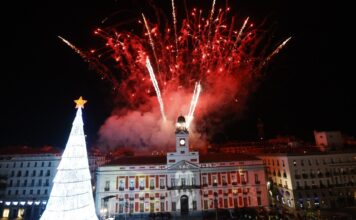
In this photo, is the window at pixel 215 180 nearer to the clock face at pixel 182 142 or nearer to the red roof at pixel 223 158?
the red roof at pixel 223 158

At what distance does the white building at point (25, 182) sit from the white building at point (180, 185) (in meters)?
13.7

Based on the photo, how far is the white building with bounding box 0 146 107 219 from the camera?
46281 millimetres

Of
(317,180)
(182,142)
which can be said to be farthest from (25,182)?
(317,180)

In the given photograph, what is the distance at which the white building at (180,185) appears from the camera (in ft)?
141

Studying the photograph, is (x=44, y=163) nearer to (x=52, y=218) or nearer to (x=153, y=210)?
(x=153, y=210)

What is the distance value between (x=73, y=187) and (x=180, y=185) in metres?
28.1

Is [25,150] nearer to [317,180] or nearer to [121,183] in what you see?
[121,183]

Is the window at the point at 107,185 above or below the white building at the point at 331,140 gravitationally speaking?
below

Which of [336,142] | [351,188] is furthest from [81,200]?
[336,142]

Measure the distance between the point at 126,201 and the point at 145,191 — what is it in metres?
3.97

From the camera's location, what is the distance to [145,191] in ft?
144

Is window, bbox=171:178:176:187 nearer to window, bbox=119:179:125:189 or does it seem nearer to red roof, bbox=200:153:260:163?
red roof, bbox=200:153:260:163

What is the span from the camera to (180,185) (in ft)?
145

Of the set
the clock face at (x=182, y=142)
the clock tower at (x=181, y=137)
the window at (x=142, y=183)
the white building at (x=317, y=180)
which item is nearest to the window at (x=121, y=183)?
the window at (x=142, y=183)
